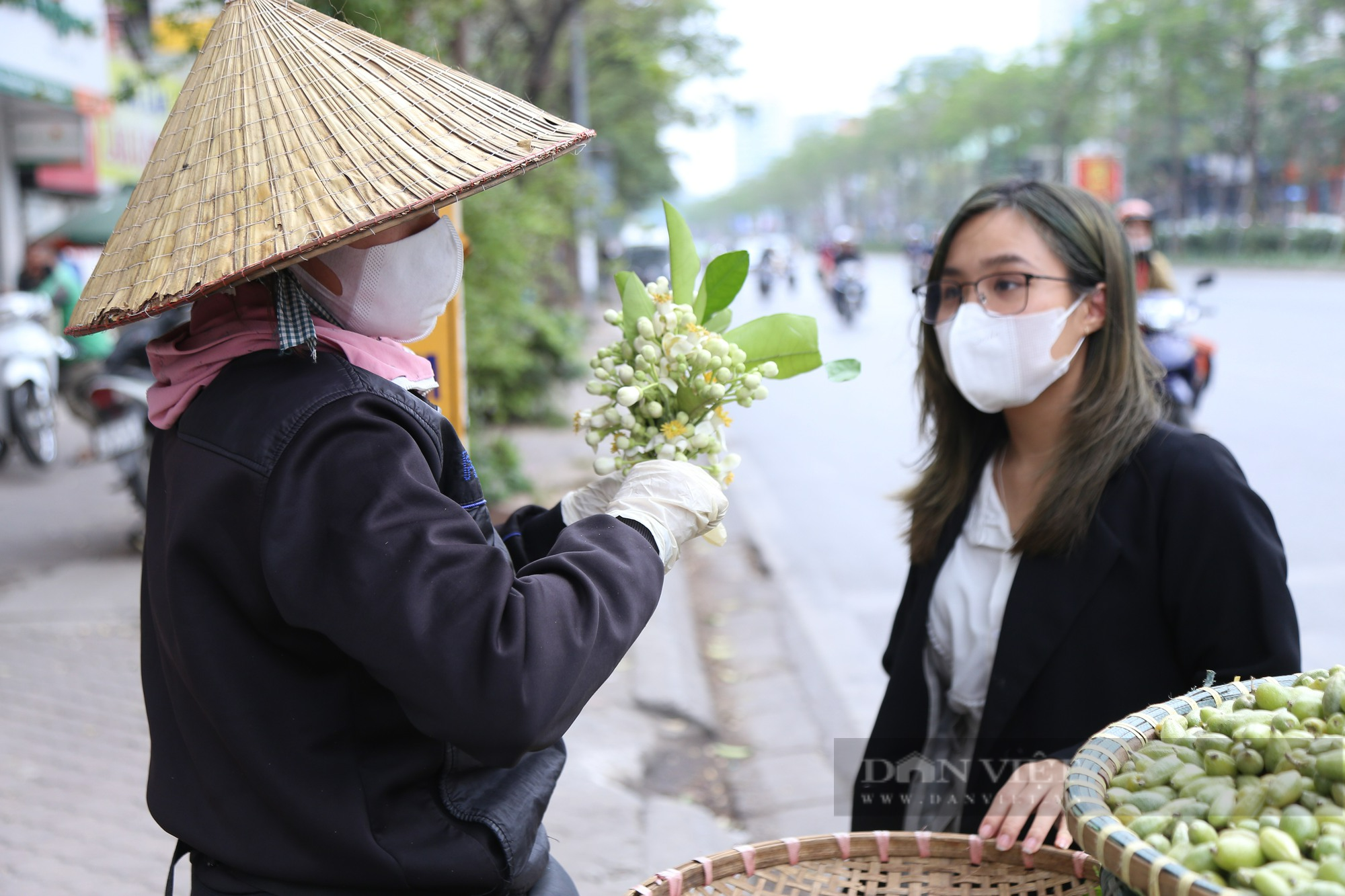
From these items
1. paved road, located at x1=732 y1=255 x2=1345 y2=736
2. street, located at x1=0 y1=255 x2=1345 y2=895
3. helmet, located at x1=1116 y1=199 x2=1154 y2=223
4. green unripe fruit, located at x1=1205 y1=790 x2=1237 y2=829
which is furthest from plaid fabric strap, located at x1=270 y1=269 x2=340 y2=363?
helmet, located at x1=1116 y1=199 x2=1154 y2=223

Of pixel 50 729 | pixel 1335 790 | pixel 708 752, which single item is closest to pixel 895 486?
pixel 708 752

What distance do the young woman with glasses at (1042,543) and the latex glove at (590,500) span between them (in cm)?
72

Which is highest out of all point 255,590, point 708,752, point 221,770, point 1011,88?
point 1011,88

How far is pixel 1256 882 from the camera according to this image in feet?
3.51

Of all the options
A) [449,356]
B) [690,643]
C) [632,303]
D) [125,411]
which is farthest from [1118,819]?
[125,411]

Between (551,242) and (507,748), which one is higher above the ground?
(551,242)

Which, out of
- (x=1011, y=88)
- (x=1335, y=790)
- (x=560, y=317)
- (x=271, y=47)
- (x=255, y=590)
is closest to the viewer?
(x=1335, y=790)

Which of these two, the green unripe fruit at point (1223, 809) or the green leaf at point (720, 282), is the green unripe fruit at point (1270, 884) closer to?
the green unripe fruit at point (1223, 809)

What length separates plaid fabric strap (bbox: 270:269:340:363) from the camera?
135 cm

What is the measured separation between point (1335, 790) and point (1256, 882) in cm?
18

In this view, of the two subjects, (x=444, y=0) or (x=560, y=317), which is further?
(x=560, y=317)

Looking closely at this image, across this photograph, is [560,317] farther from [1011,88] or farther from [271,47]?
[1011,88]

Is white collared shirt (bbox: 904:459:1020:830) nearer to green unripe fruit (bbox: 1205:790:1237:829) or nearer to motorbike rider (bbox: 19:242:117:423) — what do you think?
green unripe fruit (bbox: 1205:790:1237:829)

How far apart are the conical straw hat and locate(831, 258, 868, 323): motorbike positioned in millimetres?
19295
